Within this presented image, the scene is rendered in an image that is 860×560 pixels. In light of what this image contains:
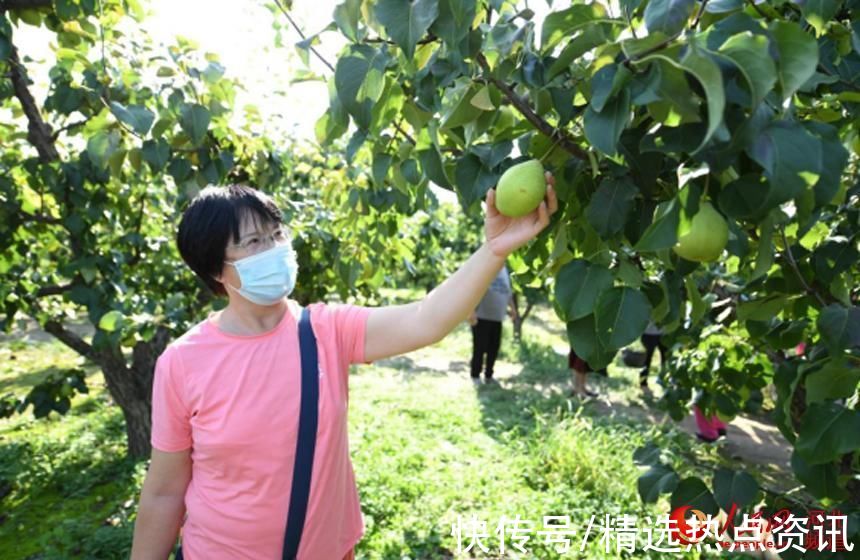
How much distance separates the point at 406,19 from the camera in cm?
82

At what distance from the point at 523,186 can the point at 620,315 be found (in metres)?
0.25

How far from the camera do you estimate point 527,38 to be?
89 centimetres

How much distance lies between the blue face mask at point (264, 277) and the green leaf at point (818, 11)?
43.7 inches

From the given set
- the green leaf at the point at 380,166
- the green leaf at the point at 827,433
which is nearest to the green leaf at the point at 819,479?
the green leaf at the point at 827,433

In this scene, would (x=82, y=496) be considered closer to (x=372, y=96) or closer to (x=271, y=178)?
(x=271, y=178)

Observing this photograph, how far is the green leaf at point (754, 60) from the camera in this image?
0.58 m

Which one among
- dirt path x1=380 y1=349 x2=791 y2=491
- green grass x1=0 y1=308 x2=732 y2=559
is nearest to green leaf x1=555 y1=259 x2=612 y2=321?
green grass x1=0 y1=308 x2=732 y2=559

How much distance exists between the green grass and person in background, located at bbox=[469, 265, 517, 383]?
687 mm

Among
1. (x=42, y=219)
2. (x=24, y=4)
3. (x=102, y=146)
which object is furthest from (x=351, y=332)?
(x=42, y=219)

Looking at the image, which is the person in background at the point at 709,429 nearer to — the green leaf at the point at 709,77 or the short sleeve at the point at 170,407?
the short sleeve at the point at 170,407

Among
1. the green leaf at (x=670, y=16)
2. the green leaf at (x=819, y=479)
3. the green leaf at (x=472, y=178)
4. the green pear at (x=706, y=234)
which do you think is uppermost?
the green leaf at (x=670, y=16)

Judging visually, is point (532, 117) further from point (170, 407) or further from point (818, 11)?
point (170, 407)

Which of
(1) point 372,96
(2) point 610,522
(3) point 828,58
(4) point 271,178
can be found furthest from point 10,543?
(3) point 828,58

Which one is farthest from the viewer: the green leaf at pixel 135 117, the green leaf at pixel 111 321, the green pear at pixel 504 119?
the green leaf at pixel 111 321
